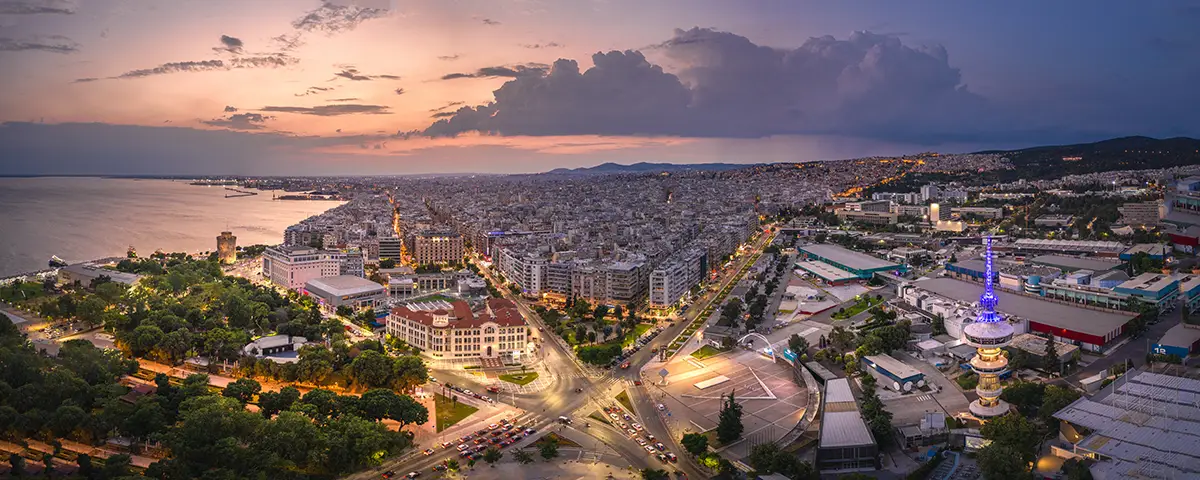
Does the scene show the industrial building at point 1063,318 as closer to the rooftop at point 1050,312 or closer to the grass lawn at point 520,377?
the rooftop at point 1050,312

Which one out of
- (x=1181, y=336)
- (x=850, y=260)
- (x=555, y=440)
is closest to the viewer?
(x=555, y=440)

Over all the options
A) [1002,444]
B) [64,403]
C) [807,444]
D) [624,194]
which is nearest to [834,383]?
[807,444]

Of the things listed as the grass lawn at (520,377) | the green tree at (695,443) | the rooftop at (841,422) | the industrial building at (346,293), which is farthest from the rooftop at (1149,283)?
the industrial building at (346,293)

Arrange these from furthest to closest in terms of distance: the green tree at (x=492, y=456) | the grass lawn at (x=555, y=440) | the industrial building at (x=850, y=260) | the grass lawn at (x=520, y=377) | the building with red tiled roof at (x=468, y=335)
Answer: the industrial building at (x=850, y=260), the building with red tiled roof at (x=468, y=335), the grass lawn at (x=520, y=377), the grass lawn at (x=555, y=440), the green tree at (x=492, y=456)

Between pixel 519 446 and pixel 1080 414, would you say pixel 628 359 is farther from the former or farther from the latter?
pixel 1080 414

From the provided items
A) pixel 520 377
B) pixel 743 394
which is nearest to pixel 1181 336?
pixel 743 394

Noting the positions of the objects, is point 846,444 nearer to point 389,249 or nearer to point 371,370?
point 371,370
